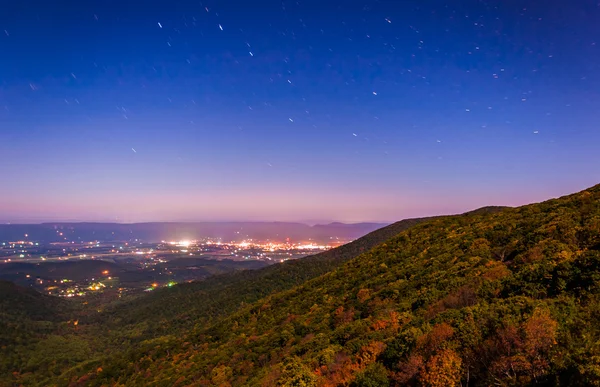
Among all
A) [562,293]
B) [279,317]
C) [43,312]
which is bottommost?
[43,312]

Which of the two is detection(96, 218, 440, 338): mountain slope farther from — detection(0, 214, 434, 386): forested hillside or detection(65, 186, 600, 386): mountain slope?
detection(65, 186, 600, 386): mountain slope

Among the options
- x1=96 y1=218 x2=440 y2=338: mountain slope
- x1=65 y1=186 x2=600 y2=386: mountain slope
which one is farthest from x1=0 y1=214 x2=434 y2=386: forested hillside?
x1=65 y1=186 x2=600 y2=386: mountain slope

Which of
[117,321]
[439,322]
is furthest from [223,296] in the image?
[439,322]

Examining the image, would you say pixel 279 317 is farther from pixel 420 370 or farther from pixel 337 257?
pixel 337 257

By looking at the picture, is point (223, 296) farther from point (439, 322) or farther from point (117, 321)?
point (439, 322)

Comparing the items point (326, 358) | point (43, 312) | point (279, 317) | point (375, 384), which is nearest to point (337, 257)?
point (279, 317)

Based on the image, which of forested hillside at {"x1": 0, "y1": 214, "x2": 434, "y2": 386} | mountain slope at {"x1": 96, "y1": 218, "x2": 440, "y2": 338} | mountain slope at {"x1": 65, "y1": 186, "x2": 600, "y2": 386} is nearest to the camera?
mountain slope at {"x1": 65, "y1": 186, "x2": 600, "y2": 386}

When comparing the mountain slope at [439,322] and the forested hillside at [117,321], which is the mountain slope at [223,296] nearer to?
the forested hillside at [117,321]

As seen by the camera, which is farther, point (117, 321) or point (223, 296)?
point (117, 321)

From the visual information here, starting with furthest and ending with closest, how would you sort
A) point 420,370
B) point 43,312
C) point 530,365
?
point 43,312 < point 420,370 < point 530,365
